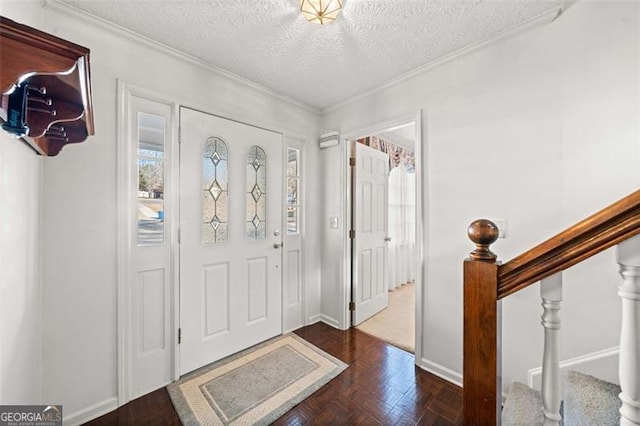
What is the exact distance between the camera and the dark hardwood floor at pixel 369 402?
158 cm

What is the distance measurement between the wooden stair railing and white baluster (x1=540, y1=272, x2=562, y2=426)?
36 millimetres

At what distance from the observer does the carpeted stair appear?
2.86 ft

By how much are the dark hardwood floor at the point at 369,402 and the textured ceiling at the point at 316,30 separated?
2477mm

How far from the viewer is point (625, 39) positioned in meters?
1.36

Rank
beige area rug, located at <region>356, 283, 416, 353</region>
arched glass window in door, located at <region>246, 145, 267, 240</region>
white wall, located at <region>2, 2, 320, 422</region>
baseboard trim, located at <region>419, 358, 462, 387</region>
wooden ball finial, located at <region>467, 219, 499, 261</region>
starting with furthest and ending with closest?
beige area rug, located at <region>356, 283, 416, 353</region>, arched glass window in door, located at <region>246, 145, 267, 240</region>, baseboard trim, located at <region>419, 358, 462, 387</region>, white wall, located at <region>2, 2, 320, 422</region>, wooden ball finial, located at <region>467, 219, 499, 261</region>

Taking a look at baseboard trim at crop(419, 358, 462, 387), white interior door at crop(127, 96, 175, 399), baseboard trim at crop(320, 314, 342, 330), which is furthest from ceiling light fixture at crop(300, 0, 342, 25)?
baseboard trim at crop(320, 314, 342, 330)

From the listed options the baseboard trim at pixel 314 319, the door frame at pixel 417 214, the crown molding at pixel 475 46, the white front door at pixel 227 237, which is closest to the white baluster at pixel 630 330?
the door frame at pixel 417 214

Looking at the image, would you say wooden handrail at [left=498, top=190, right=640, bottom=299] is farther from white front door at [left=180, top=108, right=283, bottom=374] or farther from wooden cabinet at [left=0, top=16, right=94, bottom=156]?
white front door at [left=180, top=108, right=283, bottom=374]

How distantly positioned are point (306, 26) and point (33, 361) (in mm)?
2451

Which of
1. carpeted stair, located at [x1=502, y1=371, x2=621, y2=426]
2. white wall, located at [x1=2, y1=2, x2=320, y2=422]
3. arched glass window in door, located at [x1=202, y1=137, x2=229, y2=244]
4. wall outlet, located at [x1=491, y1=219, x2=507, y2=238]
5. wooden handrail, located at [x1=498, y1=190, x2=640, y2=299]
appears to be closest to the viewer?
wooden handrail, located at [x1=498, y1=190, x2=640, y2=299]

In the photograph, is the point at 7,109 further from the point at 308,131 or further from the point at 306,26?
the point at 308,131

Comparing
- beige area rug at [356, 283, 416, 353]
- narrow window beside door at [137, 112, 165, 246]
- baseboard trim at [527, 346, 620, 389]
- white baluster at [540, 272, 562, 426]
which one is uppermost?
narrow window beside door at [137, 112, 165, 246]

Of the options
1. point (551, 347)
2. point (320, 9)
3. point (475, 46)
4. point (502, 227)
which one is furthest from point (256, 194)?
point (551, 347)

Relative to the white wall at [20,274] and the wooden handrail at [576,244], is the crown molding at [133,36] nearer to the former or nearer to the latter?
the white wall at [20,274]
